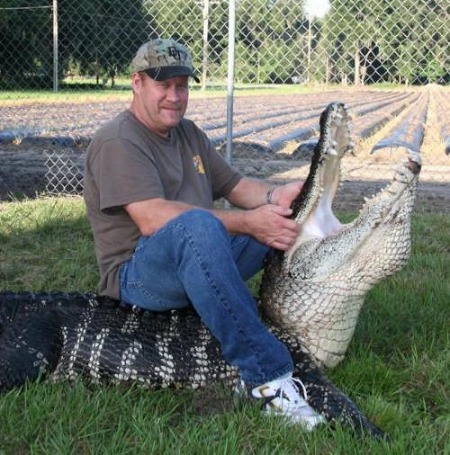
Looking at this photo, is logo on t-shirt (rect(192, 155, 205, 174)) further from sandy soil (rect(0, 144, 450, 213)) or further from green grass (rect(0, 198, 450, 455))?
sandy soil (rect(0, 144, 450, 213))

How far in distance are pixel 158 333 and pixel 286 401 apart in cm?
59

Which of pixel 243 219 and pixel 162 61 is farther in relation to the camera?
pixel 162 61

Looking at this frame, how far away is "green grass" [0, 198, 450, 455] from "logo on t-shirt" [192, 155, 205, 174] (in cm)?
92

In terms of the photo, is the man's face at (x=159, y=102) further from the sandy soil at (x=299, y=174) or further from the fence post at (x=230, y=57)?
the sandy soil at (x=299, y=174)

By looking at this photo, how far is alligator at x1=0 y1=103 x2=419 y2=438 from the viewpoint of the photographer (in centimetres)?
250

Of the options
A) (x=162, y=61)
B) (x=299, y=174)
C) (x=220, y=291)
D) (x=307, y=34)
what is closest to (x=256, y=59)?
(x=307, y=34)

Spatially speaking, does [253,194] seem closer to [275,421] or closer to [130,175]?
[130,175]

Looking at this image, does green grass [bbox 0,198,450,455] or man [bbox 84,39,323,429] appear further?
man [bbox 84,39,323,429]

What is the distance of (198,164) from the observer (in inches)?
118

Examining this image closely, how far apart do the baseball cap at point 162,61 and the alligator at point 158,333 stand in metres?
0.65

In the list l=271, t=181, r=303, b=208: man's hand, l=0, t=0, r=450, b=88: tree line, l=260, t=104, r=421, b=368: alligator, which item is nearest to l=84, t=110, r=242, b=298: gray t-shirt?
l=271, t=181, r=303, b=208: man's hand

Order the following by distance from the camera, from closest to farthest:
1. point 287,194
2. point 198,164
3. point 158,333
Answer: point 158,333, point 287,194, point 198,164

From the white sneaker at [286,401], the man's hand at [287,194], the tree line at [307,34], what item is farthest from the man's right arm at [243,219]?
the tree line at [307,34]

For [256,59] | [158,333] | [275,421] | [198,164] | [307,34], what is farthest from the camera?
[256,59]
